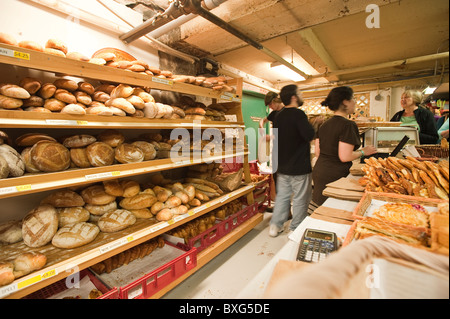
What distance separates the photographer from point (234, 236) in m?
2.63

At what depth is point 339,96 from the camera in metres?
1.90

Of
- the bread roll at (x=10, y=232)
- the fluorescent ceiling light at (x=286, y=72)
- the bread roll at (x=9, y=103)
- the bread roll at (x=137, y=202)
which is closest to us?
the bread roll at (x=9, y=103)

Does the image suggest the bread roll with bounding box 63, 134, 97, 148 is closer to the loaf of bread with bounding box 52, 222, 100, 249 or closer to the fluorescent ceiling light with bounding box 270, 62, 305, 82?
the loaf of bread with bounding box 52, 222, 100, 249

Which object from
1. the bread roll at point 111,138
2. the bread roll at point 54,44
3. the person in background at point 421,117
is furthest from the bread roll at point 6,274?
the person in background at point 421,117

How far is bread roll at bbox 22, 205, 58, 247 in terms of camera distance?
1.42 metres

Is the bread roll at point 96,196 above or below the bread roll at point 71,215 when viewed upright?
above

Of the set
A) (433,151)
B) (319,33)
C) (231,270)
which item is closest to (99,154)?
(231,270)

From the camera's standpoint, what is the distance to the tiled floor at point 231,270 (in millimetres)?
1966

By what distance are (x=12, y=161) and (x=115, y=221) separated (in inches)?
29.1

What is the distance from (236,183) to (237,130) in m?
0.80

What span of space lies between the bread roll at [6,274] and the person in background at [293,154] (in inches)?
94.6

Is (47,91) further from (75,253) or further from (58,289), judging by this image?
(58,289)

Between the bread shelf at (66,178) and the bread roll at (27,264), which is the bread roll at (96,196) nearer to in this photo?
the bread shelf at (66,178)
